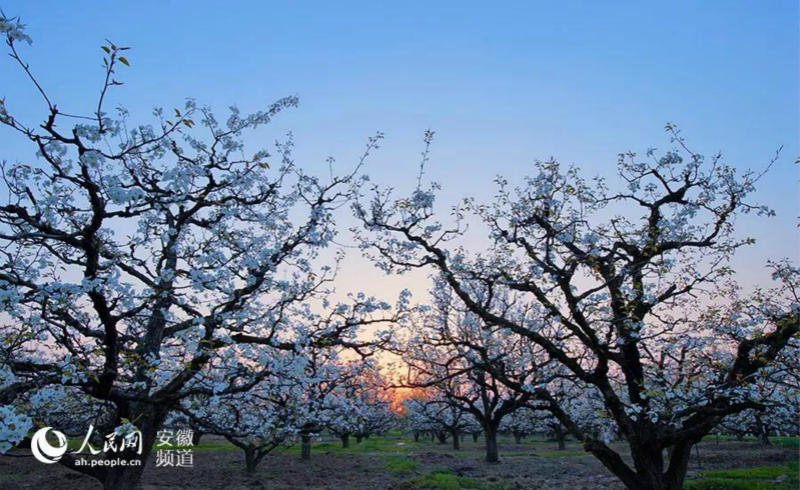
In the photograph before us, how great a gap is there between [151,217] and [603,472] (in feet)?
72.2

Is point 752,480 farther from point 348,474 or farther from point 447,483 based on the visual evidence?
point 348,474

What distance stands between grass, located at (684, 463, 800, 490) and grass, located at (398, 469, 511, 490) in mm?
6405

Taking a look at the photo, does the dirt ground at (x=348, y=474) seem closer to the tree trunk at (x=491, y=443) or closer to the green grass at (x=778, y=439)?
the tree trunk at (x=491, y=443)

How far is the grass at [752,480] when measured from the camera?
54.7 ft

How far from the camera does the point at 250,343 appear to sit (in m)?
10.2

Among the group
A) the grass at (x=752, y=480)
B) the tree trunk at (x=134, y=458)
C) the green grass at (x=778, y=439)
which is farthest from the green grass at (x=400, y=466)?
the green grass at (x=778, y=439)

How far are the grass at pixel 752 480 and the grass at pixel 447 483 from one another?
6.41 metres

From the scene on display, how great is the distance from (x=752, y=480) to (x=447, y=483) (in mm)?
10448

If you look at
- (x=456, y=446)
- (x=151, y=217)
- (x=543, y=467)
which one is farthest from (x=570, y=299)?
(x=456, y=446)

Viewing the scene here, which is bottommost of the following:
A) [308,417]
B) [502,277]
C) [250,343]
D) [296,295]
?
[308,417]

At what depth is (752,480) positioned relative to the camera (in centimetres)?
1817

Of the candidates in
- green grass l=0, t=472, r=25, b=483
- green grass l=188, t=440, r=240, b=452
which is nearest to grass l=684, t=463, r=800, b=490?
green grass l=0, t=472, r=25, b=483

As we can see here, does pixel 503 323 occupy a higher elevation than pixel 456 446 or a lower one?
higher

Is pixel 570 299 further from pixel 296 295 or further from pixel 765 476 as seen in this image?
pixel 765 476
